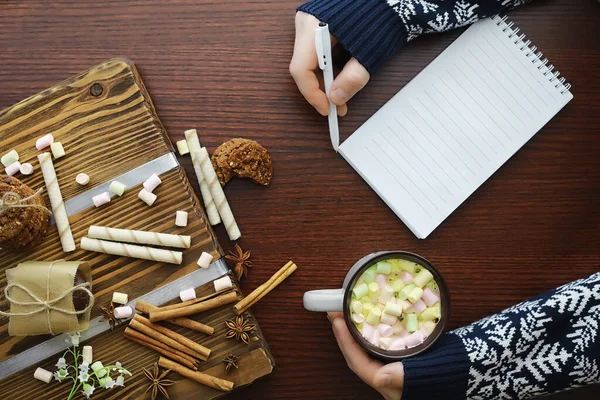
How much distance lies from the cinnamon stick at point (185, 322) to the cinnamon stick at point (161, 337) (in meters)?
0.02

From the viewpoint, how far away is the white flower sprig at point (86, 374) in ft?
3.22

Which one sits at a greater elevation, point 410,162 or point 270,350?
point 410,162

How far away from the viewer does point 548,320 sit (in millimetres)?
1002

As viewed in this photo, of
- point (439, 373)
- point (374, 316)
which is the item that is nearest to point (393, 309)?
point (374, 316)

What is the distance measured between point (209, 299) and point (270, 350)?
150 mm

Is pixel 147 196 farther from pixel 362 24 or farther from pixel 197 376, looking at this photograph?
pixel 362 24

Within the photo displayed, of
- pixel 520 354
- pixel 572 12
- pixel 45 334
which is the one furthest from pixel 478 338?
pixel 45 334

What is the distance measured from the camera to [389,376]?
94 centimetres

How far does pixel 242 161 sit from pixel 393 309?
0.36 meters

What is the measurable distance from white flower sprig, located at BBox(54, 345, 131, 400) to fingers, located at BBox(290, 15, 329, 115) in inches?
22.5

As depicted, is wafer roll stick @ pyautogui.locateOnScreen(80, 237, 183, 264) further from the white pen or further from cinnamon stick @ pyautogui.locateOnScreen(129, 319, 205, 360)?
the white pen

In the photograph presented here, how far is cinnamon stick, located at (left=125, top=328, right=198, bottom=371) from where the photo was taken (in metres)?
0.99

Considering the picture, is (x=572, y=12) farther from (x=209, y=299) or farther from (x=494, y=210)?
(x=209, y=299)

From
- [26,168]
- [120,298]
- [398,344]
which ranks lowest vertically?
[398,344]
